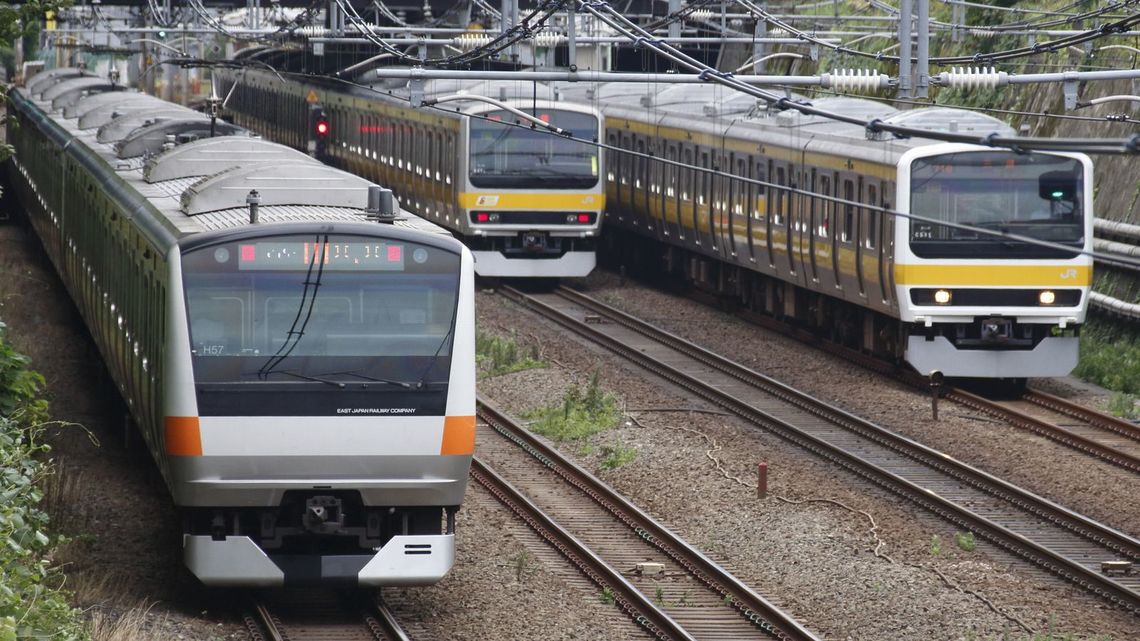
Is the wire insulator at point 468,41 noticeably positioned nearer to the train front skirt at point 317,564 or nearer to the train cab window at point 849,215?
the train cab window at point 849,215

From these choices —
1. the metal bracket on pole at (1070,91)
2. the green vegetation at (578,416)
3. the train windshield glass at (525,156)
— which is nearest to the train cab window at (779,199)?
the train windshield glass at (525,156)

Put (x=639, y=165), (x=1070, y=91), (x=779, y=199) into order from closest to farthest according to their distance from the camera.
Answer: (x=1070, y=91)
(x=779, y=199)
(x=639, y=165)

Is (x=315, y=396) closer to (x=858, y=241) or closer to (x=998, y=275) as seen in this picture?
(x=998, y=275)

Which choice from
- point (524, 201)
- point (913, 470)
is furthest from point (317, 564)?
point (524, 201)

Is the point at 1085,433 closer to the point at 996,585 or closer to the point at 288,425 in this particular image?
the point at 996,585

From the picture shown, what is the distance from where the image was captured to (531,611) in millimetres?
11461

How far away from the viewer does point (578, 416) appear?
713 inches

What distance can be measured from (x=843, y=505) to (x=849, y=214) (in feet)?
23.0

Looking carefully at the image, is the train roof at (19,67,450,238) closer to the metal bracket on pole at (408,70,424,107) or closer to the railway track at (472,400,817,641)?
the railway track at (472,400,817,641)

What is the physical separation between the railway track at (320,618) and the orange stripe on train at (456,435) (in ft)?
3.55

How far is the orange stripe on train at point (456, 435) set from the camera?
10.5m

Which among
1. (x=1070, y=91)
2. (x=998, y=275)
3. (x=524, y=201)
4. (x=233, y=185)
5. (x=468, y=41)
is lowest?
(x=998, y=275)

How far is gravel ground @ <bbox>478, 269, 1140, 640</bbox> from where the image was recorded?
11508 mm

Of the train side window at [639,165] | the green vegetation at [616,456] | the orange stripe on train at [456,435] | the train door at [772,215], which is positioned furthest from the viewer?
the train side window at [639,165]
